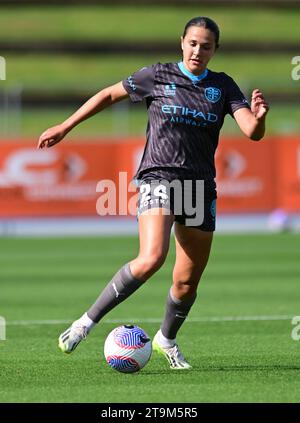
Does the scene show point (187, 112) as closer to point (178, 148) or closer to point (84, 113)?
point (178, 148)

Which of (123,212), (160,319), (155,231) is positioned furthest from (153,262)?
(123,212)

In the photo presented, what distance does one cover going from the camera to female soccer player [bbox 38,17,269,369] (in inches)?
308

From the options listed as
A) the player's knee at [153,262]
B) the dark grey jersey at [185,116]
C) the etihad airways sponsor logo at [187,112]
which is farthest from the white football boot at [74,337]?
the etihad airways sponsor logo at [187,112]

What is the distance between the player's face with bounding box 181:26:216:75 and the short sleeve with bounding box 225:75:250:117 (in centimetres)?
26

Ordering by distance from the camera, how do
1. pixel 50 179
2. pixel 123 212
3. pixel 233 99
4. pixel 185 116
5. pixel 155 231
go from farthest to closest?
pixel 50 179
pixel 123 212
pixel 233 99
pixel 185 116
pixel 155 231

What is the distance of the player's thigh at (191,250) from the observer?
8008 mm

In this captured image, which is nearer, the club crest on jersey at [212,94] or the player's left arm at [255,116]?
the player's left arm at [255,116]

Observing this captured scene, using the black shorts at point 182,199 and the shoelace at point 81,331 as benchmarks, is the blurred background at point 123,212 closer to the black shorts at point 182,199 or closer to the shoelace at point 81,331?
the shoelace at point 81,331

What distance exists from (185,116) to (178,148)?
24cm

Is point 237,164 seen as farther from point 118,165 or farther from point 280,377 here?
point 280,377

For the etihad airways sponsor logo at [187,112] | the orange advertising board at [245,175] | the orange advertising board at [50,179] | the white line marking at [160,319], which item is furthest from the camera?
the orange advertising board at [245,175]

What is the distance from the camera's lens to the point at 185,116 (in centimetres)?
795

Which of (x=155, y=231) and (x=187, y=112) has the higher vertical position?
(x=187, y=112)
